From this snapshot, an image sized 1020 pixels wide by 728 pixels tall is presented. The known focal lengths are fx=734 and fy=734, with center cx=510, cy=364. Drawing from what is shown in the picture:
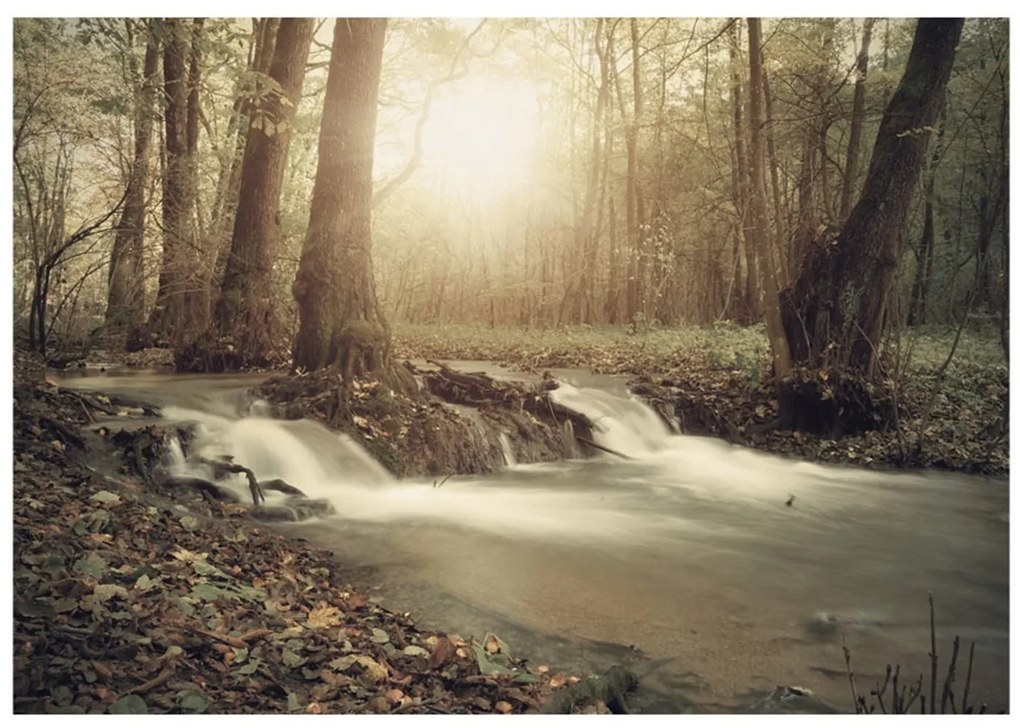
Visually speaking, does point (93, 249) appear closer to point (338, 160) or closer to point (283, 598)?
point (338, 160)

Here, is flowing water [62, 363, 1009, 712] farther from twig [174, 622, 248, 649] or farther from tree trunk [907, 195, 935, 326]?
tree trunk [907, 195, 935, 326]

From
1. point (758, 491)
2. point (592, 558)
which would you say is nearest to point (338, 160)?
point (592, 558)

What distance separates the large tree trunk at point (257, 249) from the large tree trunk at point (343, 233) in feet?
5.20

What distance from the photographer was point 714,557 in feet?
15.3

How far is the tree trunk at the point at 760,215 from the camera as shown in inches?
275

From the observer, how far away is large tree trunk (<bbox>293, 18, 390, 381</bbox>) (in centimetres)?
675

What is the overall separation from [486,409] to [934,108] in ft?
16.8

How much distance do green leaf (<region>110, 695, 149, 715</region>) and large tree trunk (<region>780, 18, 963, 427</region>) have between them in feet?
22.2

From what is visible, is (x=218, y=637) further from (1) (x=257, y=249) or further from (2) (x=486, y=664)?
(1) (x=257, y=249)

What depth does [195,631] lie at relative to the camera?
2.71 m

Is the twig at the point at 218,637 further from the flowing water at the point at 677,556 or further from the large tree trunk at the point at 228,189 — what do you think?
the large tree trunk at the point at 228,189

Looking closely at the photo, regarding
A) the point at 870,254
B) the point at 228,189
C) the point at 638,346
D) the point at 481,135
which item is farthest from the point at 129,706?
the point at 638,346

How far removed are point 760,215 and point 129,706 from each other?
6840mm

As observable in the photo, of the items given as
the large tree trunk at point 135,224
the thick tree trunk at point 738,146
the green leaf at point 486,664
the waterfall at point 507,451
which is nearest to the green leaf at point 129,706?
the green leaf at point 486,664
